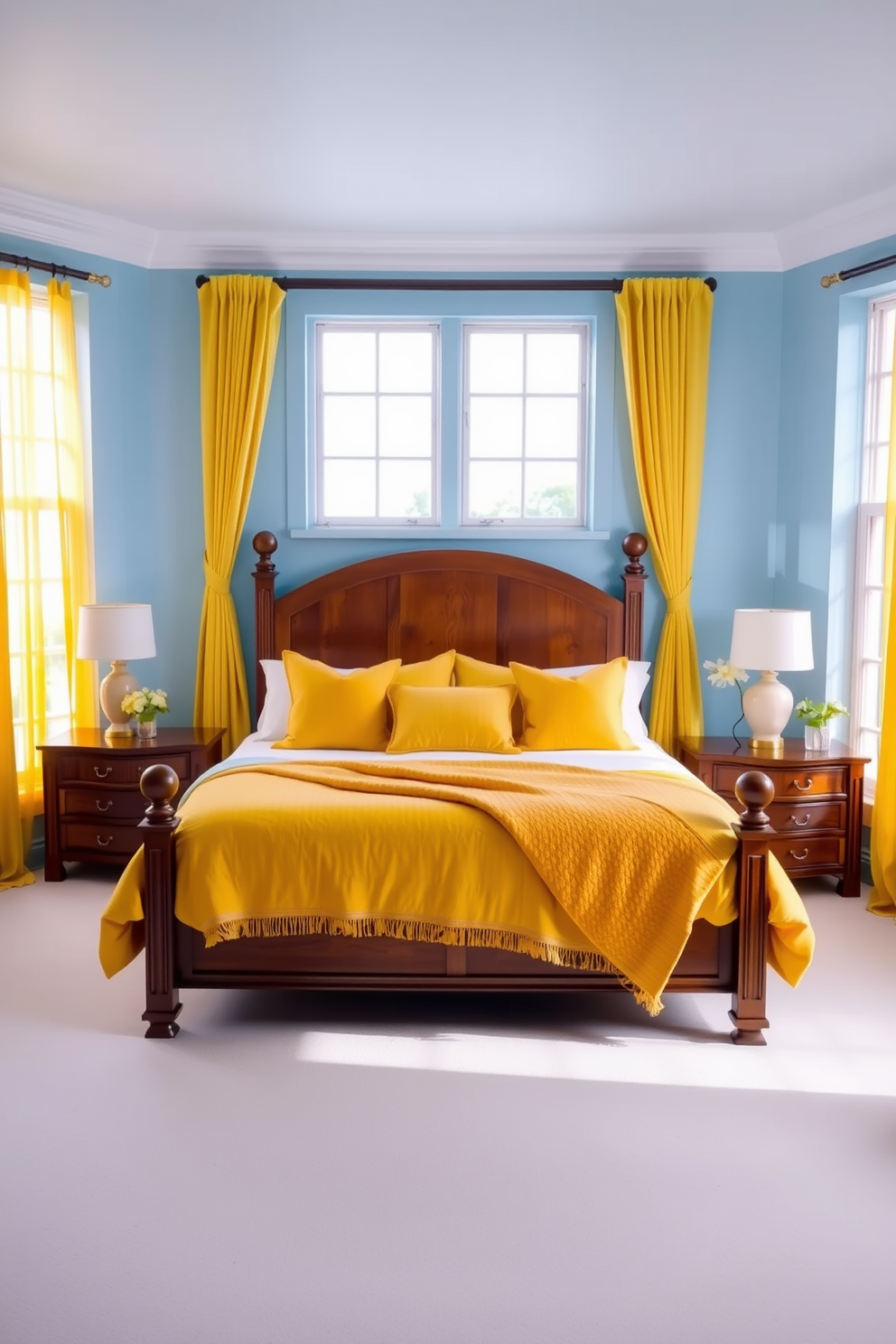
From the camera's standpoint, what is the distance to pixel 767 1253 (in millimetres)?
2199

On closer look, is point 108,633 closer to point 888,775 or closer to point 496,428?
point 496,428

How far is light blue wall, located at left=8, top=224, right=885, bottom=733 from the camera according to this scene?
510cm

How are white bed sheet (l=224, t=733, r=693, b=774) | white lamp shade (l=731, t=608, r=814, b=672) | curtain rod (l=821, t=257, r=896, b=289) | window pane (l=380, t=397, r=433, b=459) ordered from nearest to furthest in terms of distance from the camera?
1. white bed sheet (l=224, t=733, r=693, b=774)
2. curtain rod (l=821, t=257, r=896, b=289)
3. white lamp shade (l=731, t=608, r=814, b=672)
4. window pane (l=380, t=397, r=433, b=459)

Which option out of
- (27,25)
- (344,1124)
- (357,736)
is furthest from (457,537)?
(344,1124)

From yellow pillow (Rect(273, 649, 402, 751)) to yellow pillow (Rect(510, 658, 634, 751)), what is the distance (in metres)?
0.61

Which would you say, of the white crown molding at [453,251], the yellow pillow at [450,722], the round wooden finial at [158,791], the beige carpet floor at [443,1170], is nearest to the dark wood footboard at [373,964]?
the round wooden finial at [158,791]

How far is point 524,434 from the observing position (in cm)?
527

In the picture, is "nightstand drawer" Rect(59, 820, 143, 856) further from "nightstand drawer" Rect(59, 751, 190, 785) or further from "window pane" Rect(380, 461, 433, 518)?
"window pane" Rect(380, 461, 433, 518)

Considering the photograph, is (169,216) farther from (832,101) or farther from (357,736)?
(832,101)

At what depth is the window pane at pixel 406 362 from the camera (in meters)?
5.23

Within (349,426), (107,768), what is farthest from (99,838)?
(349,426)

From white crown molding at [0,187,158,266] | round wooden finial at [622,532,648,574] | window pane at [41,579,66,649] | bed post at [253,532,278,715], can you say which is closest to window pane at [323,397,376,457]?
bed post at [253,532,278,715]

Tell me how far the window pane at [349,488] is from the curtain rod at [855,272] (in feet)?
7.31

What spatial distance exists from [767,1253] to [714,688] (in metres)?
3.36
